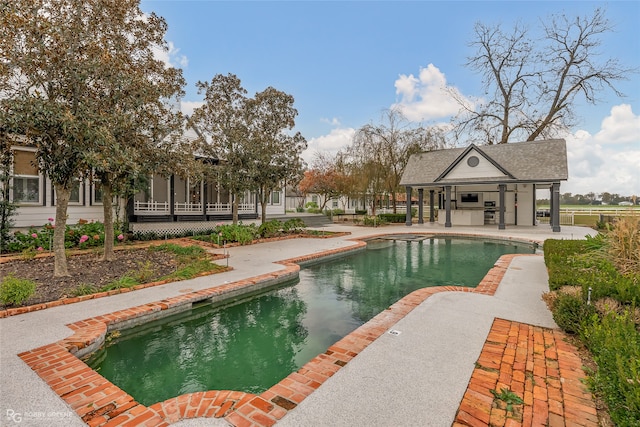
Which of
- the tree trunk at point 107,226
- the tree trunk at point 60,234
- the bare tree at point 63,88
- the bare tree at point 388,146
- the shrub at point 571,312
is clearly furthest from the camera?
the bare tree at point 388,146

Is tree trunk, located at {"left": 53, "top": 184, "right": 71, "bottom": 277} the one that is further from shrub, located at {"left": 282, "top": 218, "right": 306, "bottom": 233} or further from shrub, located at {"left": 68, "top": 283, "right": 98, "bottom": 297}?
shrub, located at {"left": 282, "top": 218, "right": 306, "bottom": 233}

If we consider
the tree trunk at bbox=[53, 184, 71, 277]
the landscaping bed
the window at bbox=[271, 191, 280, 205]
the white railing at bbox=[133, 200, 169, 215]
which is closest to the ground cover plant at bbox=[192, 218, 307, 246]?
the white railing at bbox=[133, 200, 169, 215]

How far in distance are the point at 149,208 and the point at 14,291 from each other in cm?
908

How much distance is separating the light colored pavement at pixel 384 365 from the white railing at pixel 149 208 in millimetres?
8443

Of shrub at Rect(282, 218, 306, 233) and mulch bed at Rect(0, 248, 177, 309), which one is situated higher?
shrub at Rect(282, 218, 306, 233)

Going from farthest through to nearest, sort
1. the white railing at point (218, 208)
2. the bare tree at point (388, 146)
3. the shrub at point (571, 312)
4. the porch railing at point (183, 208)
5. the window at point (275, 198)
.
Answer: the bare tree at point (388, 146), the window at point (275, 198), the white railing at point (218, 208), the porch railing at point (183, 208), the shrub at point (571, 312)

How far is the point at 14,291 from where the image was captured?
4.73m

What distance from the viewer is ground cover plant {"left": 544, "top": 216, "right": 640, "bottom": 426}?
81.3 inches

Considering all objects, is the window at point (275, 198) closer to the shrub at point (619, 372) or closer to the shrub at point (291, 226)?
the shrub at point (291, 226)

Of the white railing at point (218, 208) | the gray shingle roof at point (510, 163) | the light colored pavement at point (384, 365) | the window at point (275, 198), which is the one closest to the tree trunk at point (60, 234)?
the light colored pavement at point (384, 365)

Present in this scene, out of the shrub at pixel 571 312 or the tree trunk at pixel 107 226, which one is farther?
the tree trunk at pixel 107 226

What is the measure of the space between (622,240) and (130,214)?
49.3 ft

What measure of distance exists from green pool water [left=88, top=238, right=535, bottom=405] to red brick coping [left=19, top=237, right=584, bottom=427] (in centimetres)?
35
